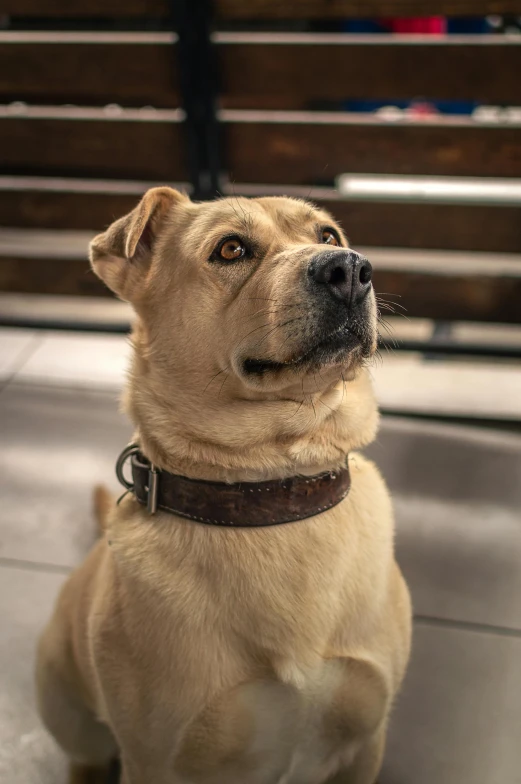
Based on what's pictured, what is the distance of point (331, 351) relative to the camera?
1.07 m

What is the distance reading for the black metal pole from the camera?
233 centimetres

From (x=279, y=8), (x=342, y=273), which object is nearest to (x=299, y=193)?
(x=279, y=8)

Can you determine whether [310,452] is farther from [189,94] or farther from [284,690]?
[189,94]

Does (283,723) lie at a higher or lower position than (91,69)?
lower

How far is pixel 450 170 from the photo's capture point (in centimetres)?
245

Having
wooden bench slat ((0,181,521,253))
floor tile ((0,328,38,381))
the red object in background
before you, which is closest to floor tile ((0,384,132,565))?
floor tile ((0,328,38,381))

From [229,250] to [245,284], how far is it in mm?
68

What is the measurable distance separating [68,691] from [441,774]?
29.2 inches

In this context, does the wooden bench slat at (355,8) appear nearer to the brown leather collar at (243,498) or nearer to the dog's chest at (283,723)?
the brown leather collar at (243,498)

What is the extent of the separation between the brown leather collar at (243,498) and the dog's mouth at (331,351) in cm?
19

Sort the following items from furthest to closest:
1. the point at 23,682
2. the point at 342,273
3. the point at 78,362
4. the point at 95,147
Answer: the point at 78,362
the point at 95,147
the point at 23,682
the point at 342,273

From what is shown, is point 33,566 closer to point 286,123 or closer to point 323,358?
point 323,358

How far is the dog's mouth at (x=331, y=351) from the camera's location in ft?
3.50

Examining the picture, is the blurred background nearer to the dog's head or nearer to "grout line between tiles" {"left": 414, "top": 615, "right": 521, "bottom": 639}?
"grout line between tiles" {"left": 414, "top": 615, "right": 521, "bottom": 639}
